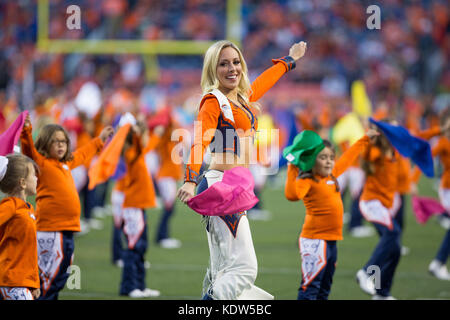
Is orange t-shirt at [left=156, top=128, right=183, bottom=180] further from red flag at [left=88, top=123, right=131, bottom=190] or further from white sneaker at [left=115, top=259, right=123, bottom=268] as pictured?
red flag at [left=88, top=123, right=131, bottom=190]

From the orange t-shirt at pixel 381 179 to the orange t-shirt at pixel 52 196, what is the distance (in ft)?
9.78

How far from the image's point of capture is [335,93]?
23.3 metres

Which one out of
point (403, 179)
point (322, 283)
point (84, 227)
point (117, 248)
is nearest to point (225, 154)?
point (322, 283)

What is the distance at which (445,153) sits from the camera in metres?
→ 7.71

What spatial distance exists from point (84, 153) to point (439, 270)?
403 centimetres

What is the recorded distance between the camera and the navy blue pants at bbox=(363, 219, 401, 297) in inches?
246

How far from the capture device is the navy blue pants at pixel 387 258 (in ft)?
20.5

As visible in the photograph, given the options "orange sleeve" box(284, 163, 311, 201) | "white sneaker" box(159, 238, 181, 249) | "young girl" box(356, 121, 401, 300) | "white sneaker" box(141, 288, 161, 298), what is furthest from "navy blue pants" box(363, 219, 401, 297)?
"white sneaker" box(159, 238, 181, 249)

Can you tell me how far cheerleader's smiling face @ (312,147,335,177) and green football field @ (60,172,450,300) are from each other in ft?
4.48

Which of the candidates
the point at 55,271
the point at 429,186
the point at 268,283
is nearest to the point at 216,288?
the point at 55,271

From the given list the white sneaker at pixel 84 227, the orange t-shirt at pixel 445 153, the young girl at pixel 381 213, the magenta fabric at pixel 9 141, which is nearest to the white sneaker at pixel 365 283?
the young girl at pixel 381 213

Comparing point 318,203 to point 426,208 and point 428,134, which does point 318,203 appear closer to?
point 428,134
